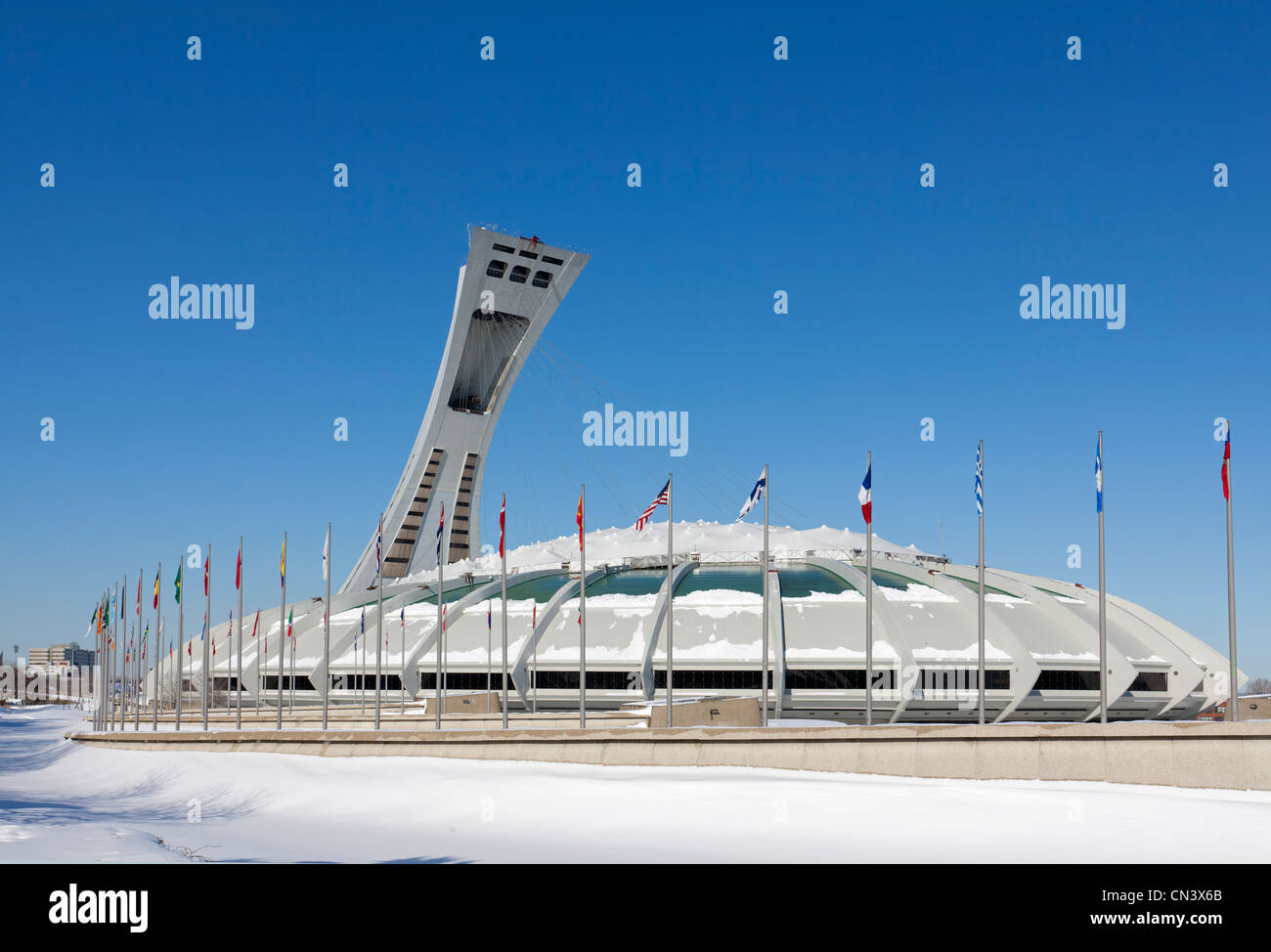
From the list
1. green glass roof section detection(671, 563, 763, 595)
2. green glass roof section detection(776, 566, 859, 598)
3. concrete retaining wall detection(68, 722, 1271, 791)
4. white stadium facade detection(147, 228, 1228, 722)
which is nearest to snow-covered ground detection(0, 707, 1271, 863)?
concrete retaining wall detection(68, 722, 1271, 791)

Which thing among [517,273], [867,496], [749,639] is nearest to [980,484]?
[867,496]

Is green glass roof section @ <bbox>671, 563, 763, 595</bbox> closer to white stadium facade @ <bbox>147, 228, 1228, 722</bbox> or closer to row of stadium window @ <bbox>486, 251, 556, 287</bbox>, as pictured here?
white stadium facade @ <bbox>147, 228, 1228, 722</bbox>

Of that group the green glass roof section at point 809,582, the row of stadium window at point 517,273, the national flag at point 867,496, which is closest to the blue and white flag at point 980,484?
the national flag at point 867,496

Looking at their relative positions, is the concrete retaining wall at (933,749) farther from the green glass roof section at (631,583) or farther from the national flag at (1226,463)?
the green glass roof section at (631,583)

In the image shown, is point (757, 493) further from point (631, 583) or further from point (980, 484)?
point (631, 583)

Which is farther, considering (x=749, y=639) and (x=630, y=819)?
(x=749, y=639)
